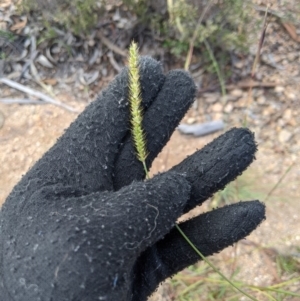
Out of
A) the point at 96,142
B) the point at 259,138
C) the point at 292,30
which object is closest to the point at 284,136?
the point at 259,138

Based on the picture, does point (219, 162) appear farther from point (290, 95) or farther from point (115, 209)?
point (290, 95)

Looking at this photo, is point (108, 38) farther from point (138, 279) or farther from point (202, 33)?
point (138, 279)

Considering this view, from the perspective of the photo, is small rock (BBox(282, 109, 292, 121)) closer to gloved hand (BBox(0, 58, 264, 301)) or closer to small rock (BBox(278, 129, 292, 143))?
small rock (BBox(278, 129, 292, 143))

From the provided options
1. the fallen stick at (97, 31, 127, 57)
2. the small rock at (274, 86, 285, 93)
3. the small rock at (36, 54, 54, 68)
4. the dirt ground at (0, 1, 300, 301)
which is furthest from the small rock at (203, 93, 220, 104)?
the small rock at (36, 54, 54, 68)

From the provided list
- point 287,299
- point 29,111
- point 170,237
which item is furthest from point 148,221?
point 29,111

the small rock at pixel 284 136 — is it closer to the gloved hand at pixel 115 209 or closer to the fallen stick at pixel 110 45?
the fallen stick at pixel 110 45

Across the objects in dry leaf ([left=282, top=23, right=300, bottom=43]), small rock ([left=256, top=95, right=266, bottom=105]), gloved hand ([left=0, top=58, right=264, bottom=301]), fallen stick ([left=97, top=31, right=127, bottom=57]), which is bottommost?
small rock ([left=256, top=95, right=266, bottom=105])
